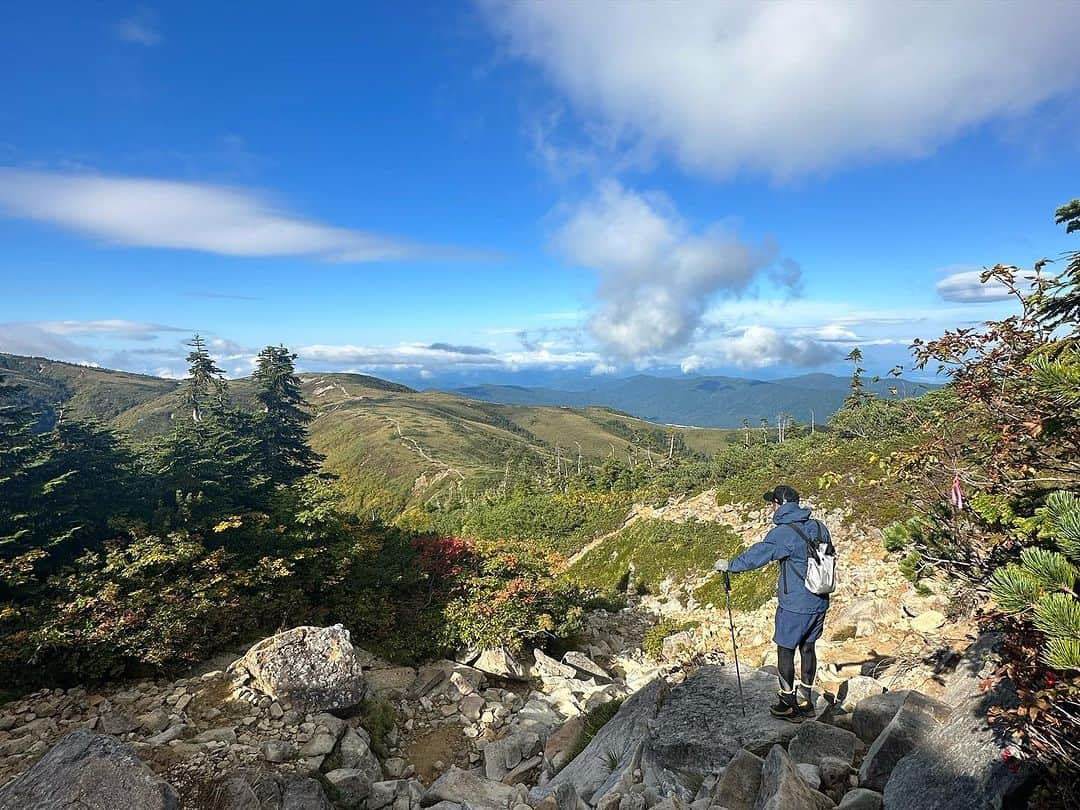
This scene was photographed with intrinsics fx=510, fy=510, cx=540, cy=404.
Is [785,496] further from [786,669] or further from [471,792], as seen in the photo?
[471,792]

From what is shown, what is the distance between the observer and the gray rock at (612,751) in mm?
7367

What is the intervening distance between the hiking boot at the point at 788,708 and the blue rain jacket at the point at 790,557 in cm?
124

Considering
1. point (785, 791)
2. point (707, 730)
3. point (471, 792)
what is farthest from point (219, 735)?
point (785, 791)

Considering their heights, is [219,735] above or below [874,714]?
below

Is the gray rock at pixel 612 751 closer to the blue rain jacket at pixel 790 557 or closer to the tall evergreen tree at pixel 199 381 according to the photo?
the blue rain jacket at pixel 790 557

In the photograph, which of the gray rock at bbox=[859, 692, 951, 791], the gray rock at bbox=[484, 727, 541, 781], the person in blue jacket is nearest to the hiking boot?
the person in blue jacket

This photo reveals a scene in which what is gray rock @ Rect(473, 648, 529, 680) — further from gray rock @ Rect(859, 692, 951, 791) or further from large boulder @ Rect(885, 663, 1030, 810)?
large boulder @ Rect(885, 663, 1030, 810)

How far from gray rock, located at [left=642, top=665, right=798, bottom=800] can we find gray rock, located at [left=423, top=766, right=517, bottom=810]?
10.8 ft

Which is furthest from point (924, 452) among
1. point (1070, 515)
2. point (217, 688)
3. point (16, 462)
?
point (16, 462)

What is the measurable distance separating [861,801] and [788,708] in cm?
227

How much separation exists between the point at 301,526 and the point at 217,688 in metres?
7.23

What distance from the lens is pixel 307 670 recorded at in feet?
37.0

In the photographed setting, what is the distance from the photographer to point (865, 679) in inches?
310

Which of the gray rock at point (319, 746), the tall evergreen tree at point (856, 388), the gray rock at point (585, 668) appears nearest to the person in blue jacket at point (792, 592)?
the gray rock at point (319, 746)
